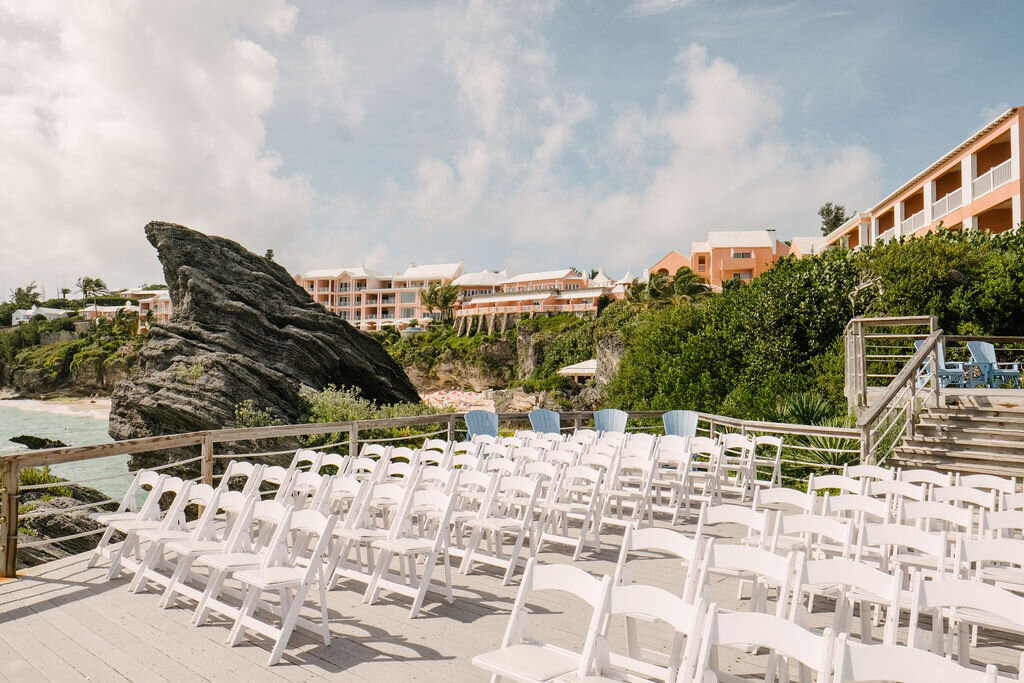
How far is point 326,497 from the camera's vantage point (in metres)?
4.95

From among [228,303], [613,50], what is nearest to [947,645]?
[613,50]

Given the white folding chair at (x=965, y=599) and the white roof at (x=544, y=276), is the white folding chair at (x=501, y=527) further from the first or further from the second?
the white roof at (x=544, y=276)

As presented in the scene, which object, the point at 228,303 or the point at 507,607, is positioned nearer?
the point at 507,607

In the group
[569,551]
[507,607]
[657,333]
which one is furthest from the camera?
[657,333]

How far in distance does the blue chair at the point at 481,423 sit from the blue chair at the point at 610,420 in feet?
6.14

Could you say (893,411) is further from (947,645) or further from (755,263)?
(755,263)

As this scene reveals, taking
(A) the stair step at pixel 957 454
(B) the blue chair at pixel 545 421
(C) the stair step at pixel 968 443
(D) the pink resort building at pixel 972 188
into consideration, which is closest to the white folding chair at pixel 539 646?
(A) the stair step at pixel 957 454

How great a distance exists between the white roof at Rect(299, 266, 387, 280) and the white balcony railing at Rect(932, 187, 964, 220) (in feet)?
221

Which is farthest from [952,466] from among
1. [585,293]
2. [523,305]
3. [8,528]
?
[585,293]

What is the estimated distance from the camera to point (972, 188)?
22375 millimetres

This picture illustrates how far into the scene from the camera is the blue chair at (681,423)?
35.0 ft

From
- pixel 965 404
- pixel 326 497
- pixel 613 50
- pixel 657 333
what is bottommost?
pixel 326 497

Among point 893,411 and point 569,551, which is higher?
point 893,411

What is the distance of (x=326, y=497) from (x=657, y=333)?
12.6 m
